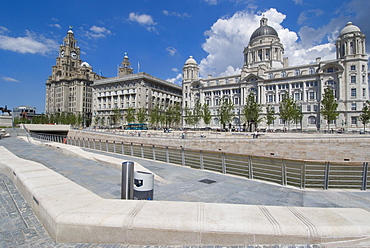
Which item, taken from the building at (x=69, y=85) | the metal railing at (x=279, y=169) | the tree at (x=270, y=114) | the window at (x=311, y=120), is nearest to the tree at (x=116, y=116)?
the building at (x=69, y=85)

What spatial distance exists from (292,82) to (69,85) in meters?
112

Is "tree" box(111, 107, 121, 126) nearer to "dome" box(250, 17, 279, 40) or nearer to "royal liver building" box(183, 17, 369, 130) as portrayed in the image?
"royal liver building" box(183, 17, 369, 130)

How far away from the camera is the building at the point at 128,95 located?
9003cm

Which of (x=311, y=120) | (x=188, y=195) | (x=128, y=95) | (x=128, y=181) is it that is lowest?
(x=188, y=195)

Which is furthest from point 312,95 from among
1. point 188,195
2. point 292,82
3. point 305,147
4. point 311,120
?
point 188,195

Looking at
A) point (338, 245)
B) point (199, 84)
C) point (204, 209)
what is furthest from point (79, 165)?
point (199, 84)

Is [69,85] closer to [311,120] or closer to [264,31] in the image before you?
[264,31]

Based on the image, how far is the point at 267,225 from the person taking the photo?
3598 mm

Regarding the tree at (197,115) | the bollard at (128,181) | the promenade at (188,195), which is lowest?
the promenade at (188,195)

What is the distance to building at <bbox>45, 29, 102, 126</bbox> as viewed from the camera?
117 metres

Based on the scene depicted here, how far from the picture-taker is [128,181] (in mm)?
5121

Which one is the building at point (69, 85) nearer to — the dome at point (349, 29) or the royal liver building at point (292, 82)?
the royal liver building at point (292, 82)

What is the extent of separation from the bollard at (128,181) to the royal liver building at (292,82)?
6922 cm

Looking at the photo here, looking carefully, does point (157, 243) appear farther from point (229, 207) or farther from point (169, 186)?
point (169, 186)
